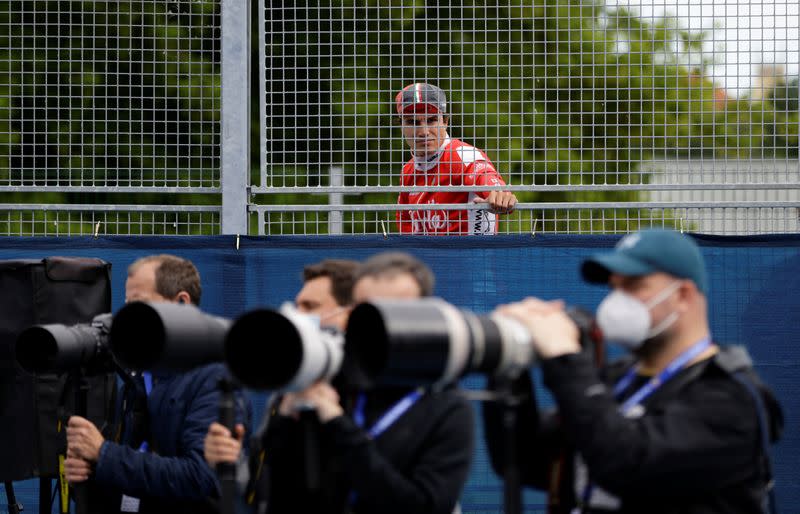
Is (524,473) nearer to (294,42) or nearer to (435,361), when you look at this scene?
(435,361)

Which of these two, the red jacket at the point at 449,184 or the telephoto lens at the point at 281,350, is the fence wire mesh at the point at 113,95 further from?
the telephoto lens at the point at 281,350

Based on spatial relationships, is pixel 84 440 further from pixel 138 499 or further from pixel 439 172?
pixel 439 172

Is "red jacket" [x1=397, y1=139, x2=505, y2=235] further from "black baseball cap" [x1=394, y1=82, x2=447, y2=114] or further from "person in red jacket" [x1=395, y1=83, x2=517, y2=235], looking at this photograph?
"black baseball cap" [x1=394, y1=82, x2=447, y2=114]

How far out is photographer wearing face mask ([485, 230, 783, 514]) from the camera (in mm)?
3342

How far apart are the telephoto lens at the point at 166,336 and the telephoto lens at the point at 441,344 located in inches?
30.8

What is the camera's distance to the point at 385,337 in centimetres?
331

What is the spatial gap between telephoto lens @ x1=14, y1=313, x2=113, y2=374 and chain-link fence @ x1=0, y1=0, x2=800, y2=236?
7.50 feet

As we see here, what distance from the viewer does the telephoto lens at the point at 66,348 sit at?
16.6 ft

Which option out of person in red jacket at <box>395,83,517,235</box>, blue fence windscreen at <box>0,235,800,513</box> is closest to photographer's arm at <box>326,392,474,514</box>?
blue fence windscreen at <box>0,235,800,513</box>

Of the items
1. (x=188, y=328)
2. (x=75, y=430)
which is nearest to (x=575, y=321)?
(x=188, y=328)

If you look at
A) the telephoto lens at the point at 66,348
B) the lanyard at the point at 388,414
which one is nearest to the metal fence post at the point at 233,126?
the telephoto lens at the point at 66,348

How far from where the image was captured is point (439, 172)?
24.3ft

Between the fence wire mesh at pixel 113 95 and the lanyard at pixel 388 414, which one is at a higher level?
the fence wire mesh at pixel 113 95

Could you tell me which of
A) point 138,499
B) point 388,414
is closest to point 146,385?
point 138,499
